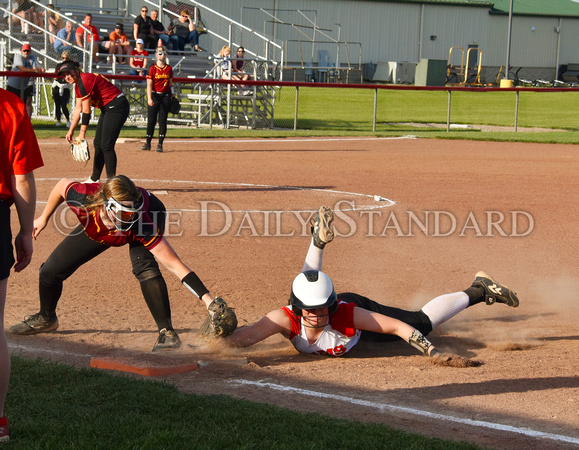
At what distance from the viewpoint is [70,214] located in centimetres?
1061

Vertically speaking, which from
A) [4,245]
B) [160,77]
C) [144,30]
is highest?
[144,30]

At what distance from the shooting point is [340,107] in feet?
108

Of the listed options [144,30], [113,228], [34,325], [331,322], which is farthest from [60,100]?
[331,322]

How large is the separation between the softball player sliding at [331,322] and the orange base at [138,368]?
1.71ft

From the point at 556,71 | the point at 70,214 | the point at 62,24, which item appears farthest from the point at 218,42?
the point at 70,214

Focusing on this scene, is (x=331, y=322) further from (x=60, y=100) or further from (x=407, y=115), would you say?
(x=407, y=115)

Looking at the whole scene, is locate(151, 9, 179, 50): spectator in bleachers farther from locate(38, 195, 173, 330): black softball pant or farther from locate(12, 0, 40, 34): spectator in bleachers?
locate(38, 195, 173, 330): black softball pant

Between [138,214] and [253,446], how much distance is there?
6.55 ft

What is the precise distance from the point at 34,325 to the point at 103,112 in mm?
5916

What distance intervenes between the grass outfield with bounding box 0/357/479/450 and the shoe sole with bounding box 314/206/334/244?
6.56ft

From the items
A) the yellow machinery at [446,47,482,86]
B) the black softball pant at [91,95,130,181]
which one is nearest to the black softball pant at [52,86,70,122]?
the black softball pant at [91,95,130,181]

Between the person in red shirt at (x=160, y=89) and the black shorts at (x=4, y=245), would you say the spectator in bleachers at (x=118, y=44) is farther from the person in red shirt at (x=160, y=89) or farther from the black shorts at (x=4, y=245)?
the black shorts at (x=4, y=245)

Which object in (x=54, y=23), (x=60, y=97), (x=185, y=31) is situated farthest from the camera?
(x=185, y=31)

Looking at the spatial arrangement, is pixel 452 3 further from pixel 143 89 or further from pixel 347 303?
pixel 347 303
